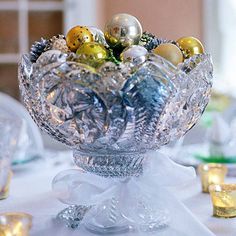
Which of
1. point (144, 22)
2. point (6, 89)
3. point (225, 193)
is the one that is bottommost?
point (6, 89)

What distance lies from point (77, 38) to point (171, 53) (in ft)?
0.49

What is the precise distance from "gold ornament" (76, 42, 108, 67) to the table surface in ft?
0.78

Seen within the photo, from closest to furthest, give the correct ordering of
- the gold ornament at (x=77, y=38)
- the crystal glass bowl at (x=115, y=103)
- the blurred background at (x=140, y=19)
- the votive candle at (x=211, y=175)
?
the crystal glass bowl at (x=115, y=103)
the gold ornament at (x=77, y=38)
the votive candle at (x=211, y=175)
the blurred background at (x=140, y=19)

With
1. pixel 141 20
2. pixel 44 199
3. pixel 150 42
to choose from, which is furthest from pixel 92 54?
pixel 141 20

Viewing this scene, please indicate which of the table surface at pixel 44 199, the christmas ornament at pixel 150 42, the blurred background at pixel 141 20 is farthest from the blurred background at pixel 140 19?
the christmas ornament at pixel 150 42

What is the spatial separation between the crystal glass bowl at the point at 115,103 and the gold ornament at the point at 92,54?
2 cm

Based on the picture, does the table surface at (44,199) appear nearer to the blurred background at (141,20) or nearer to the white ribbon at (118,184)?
the white ribbon at (118,184)

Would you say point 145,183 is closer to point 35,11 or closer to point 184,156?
point 184,156

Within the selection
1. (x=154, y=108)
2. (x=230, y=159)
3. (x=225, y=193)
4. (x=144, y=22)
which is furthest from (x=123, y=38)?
(x=144, y=22)

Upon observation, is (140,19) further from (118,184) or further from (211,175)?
(118,184)

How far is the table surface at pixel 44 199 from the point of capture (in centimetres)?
83

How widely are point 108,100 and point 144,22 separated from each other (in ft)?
7.09

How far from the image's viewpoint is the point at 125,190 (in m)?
0.83

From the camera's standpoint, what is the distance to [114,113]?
2.44 feet
